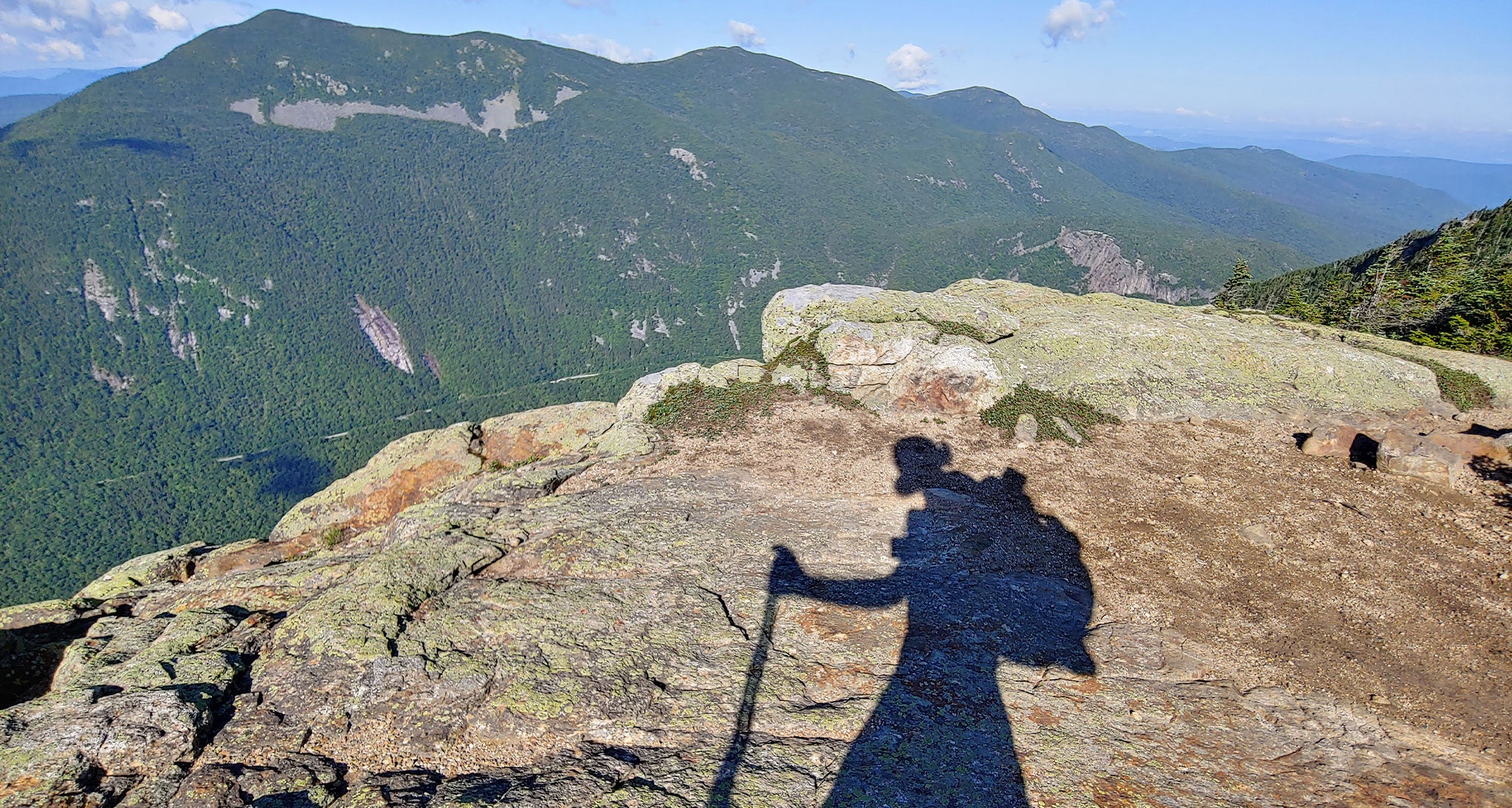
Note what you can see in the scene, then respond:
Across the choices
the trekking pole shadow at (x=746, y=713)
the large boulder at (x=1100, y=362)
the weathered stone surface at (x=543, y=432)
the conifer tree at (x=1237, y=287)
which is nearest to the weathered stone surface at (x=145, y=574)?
the weathered stone surface at (x=543, y=432)

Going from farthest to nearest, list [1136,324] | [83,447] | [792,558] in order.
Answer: [83,447] → [1136,324] → [792,558]

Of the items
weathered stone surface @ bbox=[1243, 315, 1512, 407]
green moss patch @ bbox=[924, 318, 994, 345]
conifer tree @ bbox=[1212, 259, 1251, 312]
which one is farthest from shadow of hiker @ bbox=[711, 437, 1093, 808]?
conifer tree @ bbox=[1212, 259, 1251, 312]

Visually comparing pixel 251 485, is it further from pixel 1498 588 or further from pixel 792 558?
pixel 1498 588

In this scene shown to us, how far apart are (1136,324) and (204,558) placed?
36.8 metres

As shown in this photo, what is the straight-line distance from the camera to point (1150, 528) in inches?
691

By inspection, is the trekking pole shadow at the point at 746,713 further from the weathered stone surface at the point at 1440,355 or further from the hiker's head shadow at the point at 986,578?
the weathered stone surface at the point at 1440,355

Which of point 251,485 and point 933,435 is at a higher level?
point 933,435

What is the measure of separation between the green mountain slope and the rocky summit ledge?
9752 mm

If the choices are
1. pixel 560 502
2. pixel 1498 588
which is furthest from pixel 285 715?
pixel 1498 588

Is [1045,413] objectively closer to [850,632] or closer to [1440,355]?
[850,632]

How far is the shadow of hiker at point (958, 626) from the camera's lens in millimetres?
9578

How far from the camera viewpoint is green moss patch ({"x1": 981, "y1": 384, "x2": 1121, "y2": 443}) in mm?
23188

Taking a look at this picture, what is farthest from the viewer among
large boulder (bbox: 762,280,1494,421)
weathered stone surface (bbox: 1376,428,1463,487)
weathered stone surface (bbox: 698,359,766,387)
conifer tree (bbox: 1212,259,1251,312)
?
conifer tree (bbox: 1212,259,1251,312)

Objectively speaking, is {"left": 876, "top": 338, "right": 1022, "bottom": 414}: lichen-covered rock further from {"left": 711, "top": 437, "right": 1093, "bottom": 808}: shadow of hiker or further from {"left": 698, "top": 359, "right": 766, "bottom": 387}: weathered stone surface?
{"left": 698, "top": 359, "right": 766, "bottom": 387}: weathered stone surface
